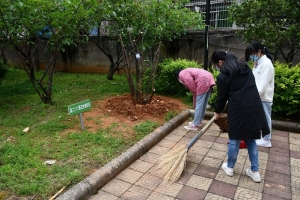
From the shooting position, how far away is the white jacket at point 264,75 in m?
3.73

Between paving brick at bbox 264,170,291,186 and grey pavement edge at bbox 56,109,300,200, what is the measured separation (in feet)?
5.98

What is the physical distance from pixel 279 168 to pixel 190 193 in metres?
1.48

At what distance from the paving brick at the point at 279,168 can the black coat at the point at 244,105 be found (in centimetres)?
87

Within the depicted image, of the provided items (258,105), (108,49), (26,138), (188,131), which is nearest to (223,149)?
(188,131)

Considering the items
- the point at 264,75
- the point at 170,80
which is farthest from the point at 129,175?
the point at 170,80

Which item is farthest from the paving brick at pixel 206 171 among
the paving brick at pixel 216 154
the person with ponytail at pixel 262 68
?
the person with ponytail at pixel 262 68

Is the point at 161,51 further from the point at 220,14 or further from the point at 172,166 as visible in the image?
the point at 172,166

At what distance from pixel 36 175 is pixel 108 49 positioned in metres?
8.19

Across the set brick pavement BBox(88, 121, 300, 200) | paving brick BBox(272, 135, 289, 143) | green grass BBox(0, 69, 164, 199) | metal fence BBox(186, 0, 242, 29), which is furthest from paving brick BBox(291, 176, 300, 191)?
metal fence BBox(186, 0, 242, 29)

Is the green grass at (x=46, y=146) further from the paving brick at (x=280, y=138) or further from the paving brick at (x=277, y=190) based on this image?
the paving brick at (x=280, y=138)

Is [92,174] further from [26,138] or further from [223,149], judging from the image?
[223,149]

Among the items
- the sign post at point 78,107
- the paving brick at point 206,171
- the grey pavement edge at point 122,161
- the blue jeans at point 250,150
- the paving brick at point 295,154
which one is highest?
the sign post at point 78,107

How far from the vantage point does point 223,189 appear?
309 centimetres

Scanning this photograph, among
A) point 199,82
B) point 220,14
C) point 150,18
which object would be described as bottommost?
point 199,82
